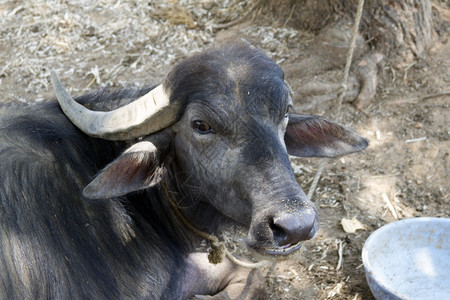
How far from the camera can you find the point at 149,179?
3803 millimetres

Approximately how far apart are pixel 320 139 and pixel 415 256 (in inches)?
60.2

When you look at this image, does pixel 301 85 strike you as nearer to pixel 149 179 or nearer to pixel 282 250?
pixel 149 179

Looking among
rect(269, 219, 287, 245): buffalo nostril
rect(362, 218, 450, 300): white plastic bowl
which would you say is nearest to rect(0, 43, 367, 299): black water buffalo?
rect(269, 219, 287, 245): buffalo nostril

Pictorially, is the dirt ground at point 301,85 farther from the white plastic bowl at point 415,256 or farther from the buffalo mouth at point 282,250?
the buffalo mouth at point 282,250

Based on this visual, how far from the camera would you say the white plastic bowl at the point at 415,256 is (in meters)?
4.82

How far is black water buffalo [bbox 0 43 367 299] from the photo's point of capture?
339 cm

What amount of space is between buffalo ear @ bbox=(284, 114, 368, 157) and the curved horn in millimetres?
984

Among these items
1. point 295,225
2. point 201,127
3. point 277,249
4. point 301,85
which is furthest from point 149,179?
point 301,85

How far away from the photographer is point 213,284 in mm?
4820

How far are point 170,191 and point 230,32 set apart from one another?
3.97m

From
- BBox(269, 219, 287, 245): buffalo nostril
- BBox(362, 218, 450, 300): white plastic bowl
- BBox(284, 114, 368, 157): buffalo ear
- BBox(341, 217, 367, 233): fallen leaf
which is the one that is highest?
BBox(269, 219, 287, 245): buffalo nostril

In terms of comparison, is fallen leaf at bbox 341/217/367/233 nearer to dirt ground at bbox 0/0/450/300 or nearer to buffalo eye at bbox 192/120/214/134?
dirt ground at bbox 0/0/450/300

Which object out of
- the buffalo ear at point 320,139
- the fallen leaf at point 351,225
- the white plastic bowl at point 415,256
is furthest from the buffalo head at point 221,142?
the fallen leaf at point 351,225

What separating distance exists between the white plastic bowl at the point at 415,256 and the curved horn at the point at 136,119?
6.98 feet
